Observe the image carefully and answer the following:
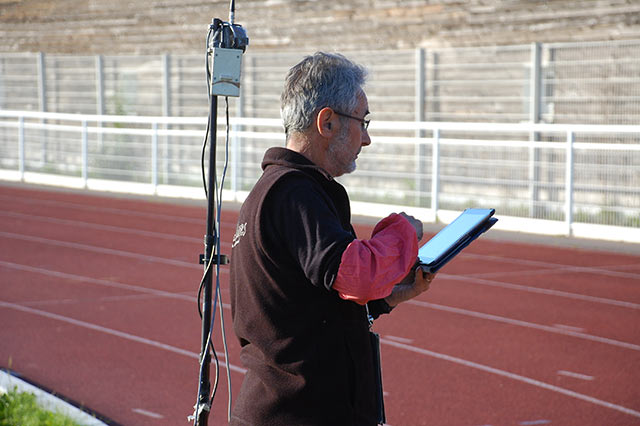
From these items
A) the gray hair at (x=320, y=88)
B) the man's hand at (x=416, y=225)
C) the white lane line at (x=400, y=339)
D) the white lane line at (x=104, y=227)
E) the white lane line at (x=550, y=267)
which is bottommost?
the white lane line at (x=400, y=339)

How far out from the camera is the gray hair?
266 cm

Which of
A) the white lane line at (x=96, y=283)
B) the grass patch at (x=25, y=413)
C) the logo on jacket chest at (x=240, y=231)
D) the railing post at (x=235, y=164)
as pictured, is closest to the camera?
the logo on jacket chest at (x=240, y=231)

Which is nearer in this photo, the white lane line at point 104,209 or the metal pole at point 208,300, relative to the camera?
the metal pole at point 208,300

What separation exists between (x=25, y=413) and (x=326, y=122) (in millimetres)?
3019

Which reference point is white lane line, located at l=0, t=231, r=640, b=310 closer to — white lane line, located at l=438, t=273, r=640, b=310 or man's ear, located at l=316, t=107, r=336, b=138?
white lane line, located at l=438, t=273, r=640, b=310

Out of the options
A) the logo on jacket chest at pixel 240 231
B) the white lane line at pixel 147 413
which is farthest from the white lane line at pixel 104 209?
the logo on jacket chest at pixel 240 231

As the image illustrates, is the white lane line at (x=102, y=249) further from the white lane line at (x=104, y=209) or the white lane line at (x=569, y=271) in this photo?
the white lane line at (x=569, y=271)

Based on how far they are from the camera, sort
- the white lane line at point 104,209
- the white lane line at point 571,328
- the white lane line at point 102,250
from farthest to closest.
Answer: the white lane line at point 104,209, the white lane line at point 102,250, the white lane line at point 571,328

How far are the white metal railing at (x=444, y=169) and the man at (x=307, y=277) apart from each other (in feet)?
30.4

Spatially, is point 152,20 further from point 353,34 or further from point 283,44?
point 353,34

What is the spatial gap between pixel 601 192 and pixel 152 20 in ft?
36.7

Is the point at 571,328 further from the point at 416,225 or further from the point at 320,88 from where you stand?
the point at 320,88

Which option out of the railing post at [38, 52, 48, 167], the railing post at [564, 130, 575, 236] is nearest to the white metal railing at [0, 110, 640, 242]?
the railing post at [564, 130, 575, 236]

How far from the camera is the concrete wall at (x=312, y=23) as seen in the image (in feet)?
49.5
